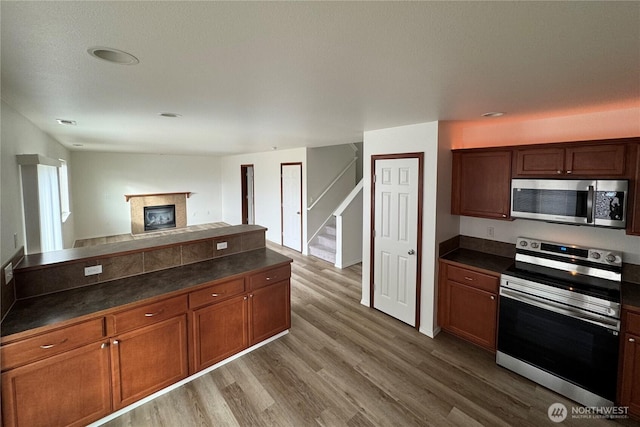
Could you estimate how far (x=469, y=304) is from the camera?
294 cm

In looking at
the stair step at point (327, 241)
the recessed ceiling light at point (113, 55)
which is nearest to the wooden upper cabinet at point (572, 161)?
the recessed ceiling light at point (113, 55)

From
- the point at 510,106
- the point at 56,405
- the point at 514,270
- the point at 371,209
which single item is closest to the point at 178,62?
the point at 56,405

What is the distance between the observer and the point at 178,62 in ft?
4.84

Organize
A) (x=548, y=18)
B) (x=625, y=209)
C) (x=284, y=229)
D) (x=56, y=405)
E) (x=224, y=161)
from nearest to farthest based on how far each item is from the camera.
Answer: (x=548, y=18), (x=56, y=405), (x=625, y=209), (x=284, y=229), (x=224, y=161)

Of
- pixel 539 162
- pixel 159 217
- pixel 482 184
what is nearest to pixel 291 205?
pixel 482 184

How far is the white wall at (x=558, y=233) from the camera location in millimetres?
2457

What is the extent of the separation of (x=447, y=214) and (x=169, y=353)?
308 cm

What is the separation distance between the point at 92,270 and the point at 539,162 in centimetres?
408

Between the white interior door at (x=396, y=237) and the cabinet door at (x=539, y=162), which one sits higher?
the cabinet door at (x=539, y=162)

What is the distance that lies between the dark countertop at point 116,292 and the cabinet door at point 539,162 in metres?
2.53

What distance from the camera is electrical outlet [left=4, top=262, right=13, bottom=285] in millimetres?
1891

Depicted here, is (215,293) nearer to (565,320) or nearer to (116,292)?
(116,292)

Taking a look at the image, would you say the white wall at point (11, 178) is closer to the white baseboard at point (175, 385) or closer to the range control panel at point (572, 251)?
the white baseboard at point (175, 385)

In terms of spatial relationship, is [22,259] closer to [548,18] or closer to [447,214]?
[548,18]
